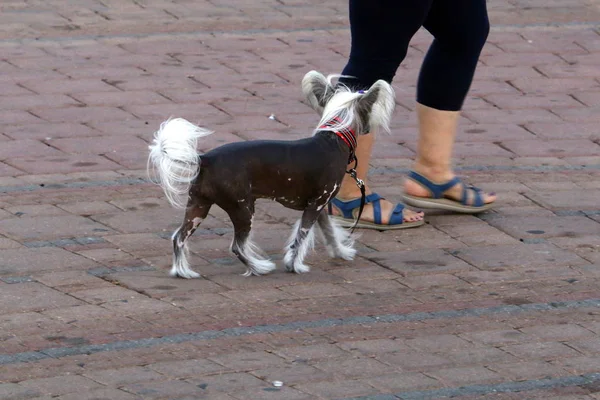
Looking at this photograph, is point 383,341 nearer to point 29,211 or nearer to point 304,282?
point 304,282

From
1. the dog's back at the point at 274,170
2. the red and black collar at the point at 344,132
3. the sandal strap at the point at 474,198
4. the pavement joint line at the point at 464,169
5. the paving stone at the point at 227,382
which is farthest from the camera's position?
the pavement joint line at the point at 464,169

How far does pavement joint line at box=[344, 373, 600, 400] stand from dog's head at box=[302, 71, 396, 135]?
126 cm

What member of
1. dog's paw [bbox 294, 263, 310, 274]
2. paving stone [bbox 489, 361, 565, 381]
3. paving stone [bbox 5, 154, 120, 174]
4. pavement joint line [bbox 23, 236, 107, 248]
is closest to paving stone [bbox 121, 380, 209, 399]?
paving stone [bbox 489, 361, 565, 381]

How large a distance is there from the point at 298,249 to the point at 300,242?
3 cm

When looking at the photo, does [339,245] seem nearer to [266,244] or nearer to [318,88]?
[266,244]

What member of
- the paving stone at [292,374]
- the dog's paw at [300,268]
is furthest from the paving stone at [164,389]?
the dog's paw at [300,268]

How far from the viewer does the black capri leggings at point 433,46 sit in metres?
4.99

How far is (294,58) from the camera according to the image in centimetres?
788

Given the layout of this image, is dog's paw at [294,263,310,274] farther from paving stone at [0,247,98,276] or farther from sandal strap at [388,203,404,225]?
paving stone at [0,247,98,276]

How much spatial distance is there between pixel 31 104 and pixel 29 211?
164 centimetres

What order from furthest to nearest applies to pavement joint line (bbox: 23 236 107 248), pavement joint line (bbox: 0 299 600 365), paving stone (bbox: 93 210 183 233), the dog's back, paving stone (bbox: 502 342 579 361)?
paving stone (bbox: 93 210 183 233) → pavement joint line (bbox: 23 236 107 248) → the dog's back → paving stone (bbox: 502 342 579 361) → pavement joint line (bbox: 0 299 600 365)

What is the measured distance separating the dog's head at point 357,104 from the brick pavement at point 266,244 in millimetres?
583

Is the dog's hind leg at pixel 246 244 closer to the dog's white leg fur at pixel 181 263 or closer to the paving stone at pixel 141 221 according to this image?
the dog's white leg fur at pixel 181 263

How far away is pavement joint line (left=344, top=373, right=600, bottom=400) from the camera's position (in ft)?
12.1
